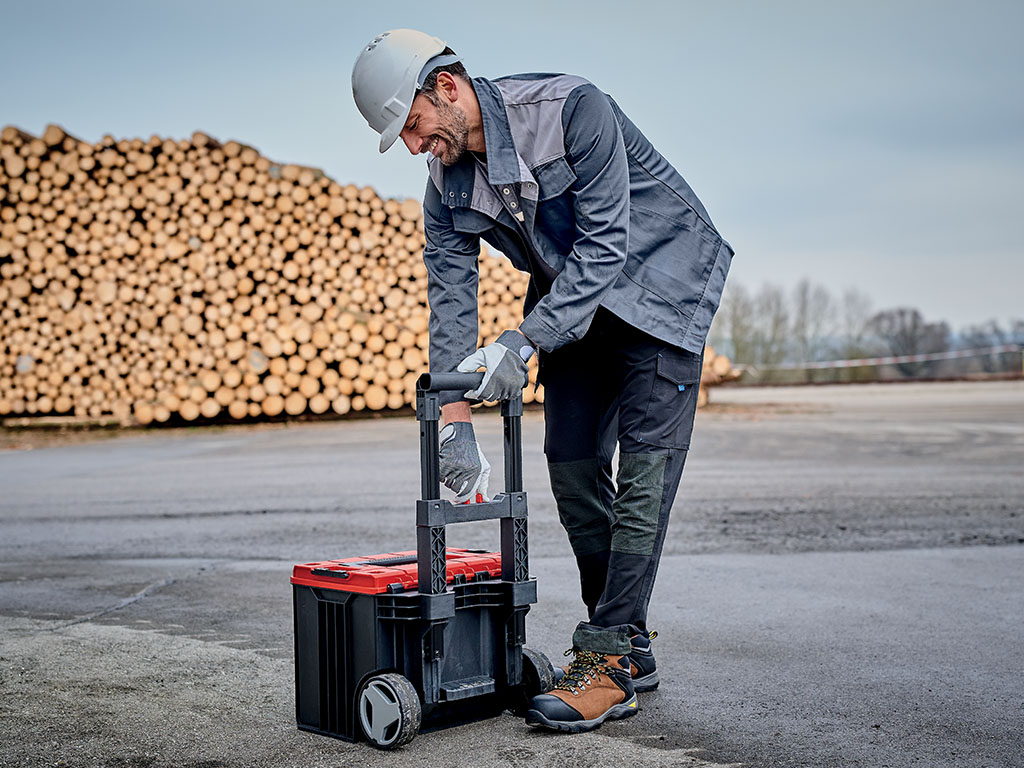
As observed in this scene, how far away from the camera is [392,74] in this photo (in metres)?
2.35

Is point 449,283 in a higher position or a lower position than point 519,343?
higher

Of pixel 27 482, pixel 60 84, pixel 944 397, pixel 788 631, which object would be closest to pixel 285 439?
pixel 27 482

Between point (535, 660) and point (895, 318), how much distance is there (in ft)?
83.6

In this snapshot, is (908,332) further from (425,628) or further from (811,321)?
(425,628)

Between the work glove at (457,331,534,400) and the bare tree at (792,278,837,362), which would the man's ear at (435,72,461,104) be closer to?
the work glove at (457,331,534,400)

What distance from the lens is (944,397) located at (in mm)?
17875

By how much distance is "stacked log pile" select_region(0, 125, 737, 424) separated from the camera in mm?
12867

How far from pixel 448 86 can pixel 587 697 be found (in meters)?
1.41

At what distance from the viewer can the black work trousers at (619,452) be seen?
8.32 ft

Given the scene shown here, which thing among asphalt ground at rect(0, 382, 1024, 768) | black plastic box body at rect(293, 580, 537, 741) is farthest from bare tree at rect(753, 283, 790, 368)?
black plastic box body at rect(293, 580, 537, 741)

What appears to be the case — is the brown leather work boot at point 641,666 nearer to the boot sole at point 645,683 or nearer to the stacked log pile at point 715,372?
the boot sole at point 645,683

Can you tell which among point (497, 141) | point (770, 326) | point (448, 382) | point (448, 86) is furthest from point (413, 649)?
point (770, 326)

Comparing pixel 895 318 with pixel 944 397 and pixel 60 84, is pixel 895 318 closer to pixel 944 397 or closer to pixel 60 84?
pixel 944 397

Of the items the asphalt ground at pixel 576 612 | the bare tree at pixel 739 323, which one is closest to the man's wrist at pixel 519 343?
the asphalt ground at pixel 576 612
